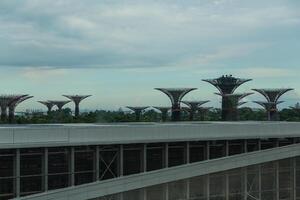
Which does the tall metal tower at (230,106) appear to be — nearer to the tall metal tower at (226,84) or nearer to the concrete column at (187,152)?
the tall metal tower at (226,84)

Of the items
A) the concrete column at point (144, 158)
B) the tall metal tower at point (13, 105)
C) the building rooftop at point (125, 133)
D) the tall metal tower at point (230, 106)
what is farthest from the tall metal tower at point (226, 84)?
the concrete column at point (144, 158)

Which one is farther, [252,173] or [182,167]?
[252,173]

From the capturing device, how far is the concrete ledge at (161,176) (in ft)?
75.7

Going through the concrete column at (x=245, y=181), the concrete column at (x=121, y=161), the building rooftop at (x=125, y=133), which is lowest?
the concrete column at (x=245, y=181)

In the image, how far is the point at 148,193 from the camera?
25125mm

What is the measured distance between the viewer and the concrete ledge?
2306cm

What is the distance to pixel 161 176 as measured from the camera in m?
25.1

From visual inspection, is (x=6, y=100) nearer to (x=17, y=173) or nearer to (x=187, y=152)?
(x=187, y=152)

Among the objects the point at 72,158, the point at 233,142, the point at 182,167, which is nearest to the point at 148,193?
the point at 182,167

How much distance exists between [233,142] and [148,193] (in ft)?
28.4

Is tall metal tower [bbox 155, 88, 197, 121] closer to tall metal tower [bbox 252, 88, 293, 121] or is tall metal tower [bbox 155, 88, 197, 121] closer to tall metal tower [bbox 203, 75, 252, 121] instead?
tall metal tower [bbox 203, 75, 252, 121]

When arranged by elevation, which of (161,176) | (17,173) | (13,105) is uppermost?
(13,105)

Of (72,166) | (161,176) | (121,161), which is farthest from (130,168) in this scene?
(161,176)

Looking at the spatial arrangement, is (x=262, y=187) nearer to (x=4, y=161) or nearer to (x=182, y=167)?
(x=182, y=167)
